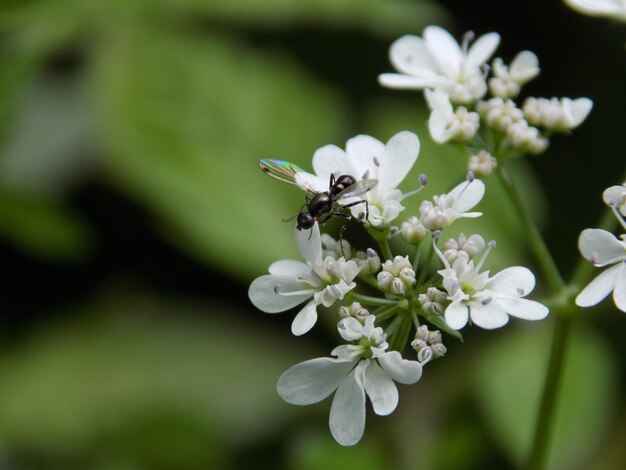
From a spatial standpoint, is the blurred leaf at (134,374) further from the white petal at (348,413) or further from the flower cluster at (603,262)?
the flower cluster at (603,262)

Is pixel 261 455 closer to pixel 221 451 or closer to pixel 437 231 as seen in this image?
pixel 221 451

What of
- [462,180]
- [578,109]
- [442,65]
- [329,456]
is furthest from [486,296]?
[462,180]

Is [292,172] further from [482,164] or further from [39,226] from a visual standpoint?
[39,226]

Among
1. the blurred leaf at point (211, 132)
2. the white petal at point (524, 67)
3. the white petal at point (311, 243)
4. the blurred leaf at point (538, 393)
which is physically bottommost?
the blurred leaf at point (538, 393)

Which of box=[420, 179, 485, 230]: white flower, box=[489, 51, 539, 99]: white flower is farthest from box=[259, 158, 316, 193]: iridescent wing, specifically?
box=[489, 51, 539, 99]: white flower

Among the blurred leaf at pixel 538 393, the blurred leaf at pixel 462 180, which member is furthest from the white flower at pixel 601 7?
the blurred leaf at pixel 538 393

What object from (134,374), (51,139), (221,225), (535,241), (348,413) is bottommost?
(134,374)

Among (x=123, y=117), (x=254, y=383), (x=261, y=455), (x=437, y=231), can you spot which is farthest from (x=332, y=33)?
(x=437, y=231)
